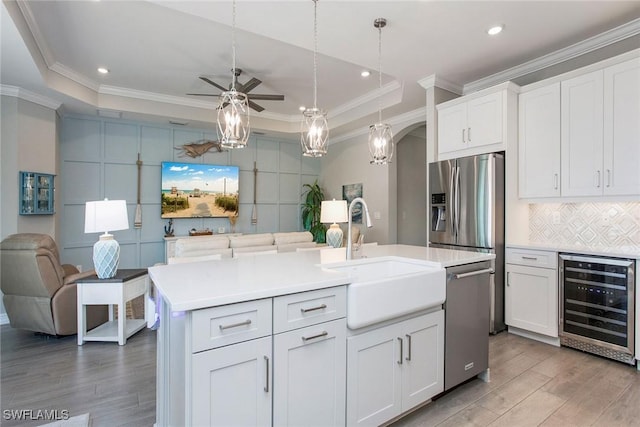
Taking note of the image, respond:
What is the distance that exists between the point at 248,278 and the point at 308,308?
0.34 m

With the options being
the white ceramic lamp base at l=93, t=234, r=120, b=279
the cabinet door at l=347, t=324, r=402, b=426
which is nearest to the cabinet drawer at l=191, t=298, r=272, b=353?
the cabinet door at l=347, t=324, r=402, b=426

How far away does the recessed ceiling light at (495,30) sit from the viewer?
2.94m

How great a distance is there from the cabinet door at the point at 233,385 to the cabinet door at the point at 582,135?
329 centimetres

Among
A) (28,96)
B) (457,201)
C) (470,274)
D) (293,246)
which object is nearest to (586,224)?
(457,201)

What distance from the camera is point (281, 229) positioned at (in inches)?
285

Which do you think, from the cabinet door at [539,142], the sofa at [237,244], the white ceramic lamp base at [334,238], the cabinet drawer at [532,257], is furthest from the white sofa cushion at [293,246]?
the cabinet door at [539,142]

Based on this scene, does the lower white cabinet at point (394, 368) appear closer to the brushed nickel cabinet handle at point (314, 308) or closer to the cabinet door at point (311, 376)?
the cabinet door at point (311, 376)

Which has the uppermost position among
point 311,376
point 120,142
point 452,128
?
point 120,142

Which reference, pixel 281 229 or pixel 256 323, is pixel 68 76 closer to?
pixel 281 229

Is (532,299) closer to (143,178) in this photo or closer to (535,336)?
(535,336)

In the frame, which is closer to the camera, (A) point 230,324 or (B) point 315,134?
(A) point 230,324

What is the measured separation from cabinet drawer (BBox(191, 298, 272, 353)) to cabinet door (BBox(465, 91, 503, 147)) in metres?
3.20

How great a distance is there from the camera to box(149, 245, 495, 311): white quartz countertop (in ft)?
4.27

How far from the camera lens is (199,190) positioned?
20.5ft
